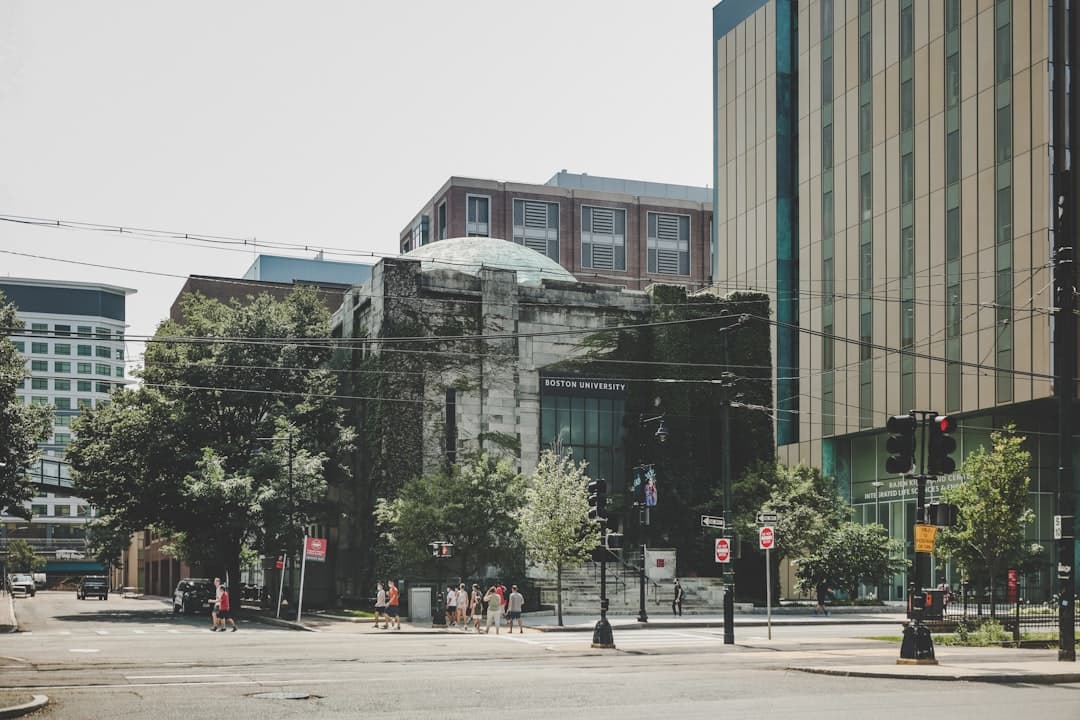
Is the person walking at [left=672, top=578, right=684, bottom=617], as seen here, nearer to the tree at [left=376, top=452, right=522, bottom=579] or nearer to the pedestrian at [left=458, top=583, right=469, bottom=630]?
the tree at [left=376, top=452, right=522, bottom=579]

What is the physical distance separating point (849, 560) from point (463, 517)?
55.7 ft

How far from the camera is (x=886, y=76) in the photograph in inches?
2387

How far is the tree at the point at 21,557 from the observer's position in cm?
15175

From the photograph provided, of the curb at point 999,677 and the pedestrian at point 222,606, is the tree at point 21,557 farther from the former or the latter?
the curb at point 999,677

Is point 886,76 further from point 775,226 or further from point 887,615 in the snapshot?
point 887,615

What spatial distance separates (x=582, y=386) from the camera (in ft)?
202

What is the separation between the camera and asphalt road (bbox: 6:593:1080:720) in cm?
1598

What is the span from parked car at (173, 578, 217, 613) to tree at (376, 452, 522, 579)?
1280cm

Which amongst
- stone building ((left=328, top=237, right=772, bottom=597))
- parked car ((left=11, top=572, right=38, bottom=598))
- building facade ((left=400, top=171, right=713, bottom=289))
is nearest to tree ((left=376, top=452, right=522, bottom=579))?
stone building ((left=328, top=237, right=772, bottom=597))

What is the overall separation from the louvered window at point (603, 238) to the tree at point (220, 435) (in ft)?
184

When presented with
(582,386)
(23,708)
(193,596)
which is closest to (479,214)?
(582,386)

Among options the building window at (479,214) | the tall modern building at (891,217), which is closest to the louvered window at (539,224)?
the building window at (479,214)

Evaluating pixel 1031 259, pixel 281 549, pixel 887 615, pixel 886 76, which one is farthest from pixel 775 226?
pixel 281 549

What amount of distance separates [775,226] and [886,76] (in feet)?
38.0
